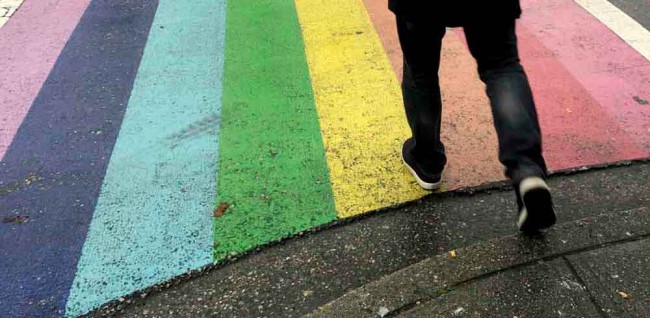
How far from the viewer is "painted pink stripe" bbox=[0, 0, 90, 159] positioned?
3.58 meters

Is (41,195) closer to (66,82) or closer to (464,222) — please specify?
(66,82)

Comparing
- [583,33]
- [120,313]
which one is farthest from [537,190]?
[583,33]

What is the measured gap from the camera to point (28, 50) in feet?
14.0

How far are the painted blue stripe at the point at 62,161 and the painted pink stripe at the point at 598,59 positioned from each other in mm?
2750

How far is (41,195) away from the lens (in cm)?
286

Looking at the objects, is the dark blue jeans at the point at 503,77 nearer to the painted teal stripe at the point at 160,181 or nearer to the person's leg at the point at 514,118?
the person's leg at the point at 514,118

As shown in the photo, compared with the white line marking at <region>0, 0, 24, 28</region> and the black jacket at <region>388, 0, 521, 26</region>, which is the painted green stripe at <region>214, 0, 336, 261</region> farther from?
the white line marking at <region>0, 0, 24, 28</region>

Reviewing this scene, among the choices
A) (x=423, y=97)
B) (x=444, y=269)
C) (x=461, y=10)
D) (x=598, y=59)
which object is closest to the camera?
(x=461, y=10)

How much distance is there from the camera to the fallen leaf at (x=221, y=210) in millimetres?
2676

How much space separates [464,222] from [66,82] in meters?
2.81

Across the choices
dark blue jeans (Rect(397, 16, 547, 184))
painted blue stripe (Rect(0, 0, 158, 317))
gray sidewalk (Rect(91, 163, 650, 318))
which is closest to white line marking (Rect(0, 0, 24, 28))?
painted blue stripe (Rect(0, 0, 158, 317))

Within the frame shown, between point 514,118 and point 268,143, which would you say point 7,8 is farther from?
point 514,118

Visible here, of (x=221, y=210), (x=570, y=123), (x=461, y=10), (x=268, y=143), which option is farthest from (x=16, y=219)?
(x=570, y=123)

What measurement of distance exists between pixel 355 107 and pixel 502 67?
1.41 metres
